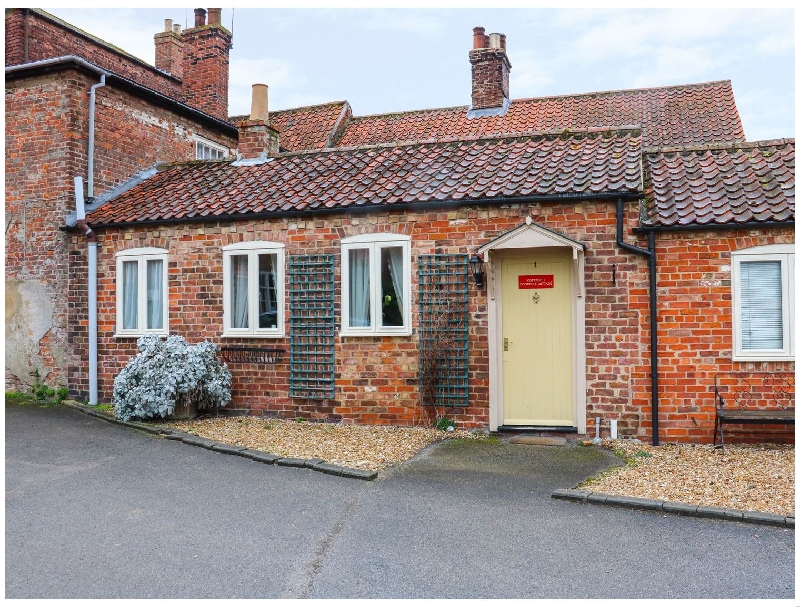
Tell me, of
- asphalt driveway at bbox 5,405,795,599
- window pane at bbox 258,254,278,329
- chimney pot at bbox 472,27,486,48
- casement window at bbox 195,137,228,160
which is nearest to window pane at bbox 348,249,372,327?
window pane at bbox 258,254,278,329

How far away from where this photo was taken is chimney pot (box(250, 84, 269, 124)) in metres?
12.9

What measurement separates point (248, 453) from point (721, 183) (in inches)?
275

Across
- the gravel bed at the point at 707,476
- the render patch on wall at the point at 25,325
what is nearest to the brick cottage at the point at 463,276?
the render patch on wall at the point at 25,325

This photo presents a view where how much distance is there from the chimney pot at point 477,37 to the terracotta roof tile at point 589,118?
5.54 ft

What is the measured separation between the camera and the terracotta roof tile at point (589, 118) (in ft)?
53.9

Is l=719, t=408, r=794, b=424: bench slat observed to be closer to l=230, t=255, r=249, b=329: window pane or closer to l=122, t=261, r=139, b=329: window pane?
l=230, t=255, r=249, b=329: window pane

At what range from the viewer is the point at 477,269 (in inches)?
376

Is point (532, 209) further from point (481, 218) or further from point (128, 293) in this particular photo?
point (128, 293)

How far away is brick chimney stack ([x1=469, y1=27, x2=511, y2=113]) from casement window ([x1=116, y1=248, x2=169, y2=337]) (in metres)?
10.2

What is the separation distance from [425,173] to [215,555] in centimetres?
703

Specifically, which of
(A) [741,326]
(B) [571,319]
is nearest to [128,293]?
(B) [571,319]

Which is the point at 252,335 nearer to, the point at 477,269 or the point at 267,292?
the point at 267,292

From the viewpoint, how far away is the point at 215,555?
5.14m

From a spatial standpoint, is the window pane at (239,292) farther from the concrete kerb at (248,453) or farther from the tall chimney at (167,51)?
the tall chimney at (167,51)
